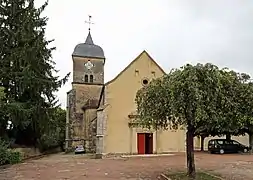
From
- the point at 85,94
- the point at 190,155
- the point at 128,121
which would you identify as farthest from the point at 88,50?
the point at 190,155

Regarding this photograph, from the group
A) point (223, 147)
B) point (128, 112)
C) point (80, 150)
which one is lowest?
point (80, 150)

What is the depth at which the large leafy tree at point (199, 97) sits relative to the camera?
14617mm

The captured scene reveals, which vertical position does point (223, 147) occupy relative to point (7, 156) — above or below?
above

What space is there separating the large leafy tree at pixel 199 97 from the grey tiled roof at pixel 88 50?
4075cm

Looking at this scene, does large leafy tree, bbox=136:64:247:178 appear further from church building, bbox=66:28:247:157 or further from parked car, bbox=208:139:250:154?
parked car, bbox=208:139:250:154

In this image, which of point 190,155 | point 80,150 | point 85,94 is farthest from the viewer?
point 85,94

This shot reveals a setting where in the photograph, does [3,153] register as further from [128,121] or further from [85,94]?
[85,94]

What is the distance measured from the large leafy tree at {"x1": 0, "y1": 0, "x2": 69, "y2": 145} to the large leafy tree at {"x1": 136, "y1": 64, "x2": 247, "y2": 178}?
1562 cm

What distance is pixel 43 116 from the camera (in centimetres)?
3120

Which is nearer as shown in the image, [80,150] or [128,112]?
[128,112]

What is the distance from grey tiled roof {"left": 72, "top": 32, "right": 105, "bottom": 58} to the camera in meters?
55.8

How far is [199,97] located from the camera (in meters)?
14.3

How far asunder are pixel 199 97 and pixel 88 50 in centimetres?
4365

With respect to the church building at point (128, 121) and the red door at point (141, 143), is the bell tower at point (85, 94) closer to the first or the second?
the church building at point (128, 121)
